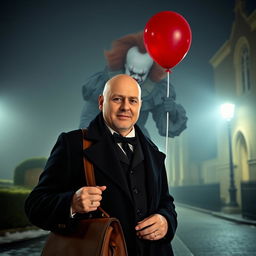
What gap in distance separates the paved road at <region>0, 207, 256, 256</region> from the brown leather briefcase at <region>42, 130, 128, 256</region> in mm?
3121

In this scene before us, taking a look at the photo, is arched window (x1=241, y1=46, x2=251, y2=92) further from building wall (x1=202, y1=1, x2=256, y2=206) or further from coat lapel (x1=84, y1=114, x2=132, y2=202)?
coat lapel (x1=84, y1=114, x2=132, y2=202)

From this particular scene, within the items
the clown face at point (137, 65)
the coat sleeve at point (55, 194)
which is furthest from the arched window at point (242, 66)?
the coat sleeve at point (55, 194)

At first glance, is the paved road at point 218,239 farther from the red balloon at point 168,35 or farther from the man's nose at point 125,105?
the man's nose at point 125,105

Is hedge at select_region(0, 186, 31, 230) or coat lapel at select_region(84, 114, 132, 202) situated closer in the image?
coat lapel at select_region(84, 114, 132, 202)

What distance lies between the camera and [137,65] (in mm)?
7293

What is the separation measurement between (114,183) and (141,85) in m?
5.80

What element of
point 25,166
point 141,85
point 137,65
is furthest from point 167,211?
point 25,166

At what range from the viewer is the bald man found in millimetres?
1341

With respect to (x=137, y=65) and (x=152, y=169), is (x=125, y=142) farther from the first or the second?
(x=137, y=65)

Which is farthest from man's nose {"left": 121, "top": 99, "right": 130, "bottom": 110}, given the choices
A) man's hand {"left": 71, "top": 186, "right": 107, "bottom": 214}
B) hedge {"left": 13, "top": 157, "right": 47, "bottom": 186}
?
hedge {"left": 13, "top": 157, "right": 47, "bottom": 186}

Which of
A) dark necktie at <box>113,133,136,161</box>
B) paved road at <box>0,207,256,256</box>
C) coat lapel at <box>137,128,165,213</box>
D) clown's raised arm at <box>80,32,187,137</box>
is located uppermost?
clown's raised arm at <box>80,32,187,137</box>

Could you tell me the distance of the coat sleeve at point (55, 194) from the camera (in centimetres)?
132

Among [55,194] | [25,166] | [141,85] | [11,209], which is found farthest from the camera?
[25,166]

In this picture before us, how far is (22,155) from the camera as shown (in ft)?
42.5
